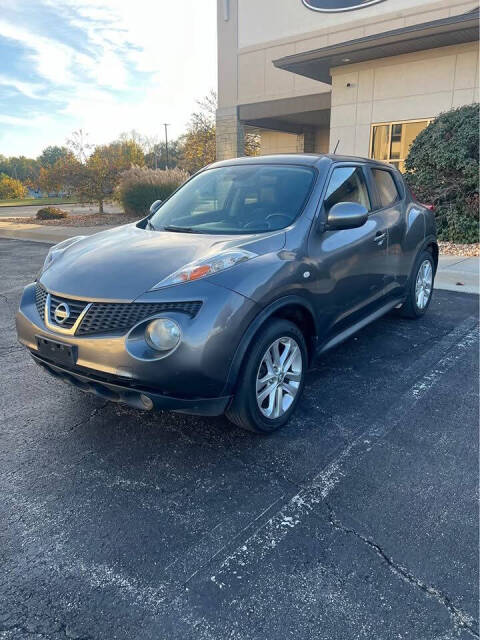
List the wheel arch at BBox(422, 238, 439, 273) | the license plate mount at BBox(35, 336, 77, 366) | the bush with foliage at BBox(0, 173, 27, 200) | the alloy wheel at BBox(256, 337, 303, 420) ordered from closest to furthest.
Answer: the license plate mount at BBox(35, 336, 77, 366)
the alloy wheel at BBox(256, 337, 303, 420)
the wheel arch at BBox(422, 238, 439, 273)
the bush with foliage at BBox(0, 173, 27, 200)

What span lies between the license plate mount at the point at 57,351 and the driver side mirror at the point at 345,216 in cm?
193

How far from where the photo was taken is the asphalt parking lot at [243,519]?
190 cm

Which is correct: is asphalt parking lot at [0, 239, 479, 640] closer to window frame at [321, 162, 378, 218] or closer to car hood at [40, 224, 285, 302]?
car hood at [40, 224, 285, 302]

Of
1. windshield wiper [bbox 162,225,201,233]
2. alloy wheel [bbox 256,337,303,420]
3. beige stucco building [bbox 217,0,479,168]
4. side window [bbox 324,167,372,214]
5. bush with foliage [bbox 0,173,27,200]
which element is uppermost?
beige stucco building [bbox 217,0,479,168]

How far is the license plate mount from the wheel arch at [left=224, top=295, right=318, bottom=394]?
2.98ft

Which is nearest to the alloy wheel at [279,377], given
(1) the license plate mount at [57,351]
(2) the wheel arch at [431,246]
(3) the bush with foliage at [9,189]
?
(1) the license plate mount at [57,351]

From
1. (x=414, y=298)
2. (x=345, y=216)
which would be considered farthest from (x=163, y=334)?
(x=414, y=298)

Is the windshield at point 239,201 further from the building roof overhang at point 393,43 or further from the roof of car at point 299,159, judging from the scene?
the building roof overhang at point 393,43

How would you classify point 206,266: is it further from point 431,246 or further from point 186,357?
point 431,246

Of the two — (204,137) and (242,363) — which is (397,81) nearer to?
(242,363)

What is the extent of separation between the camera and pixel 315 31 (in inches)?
714

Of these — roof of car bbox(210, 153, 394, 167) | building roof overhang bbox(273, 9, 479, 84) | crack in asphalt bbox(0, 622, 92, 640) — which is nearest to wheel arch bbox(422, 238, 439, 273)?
roof of car bbox(210, 153, 394, 167)

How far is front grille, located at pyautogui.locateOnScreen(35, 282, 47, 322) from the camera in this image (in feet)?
10.1

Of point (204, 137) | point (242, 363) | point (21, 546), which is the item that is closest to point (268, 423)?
point (242, 363)
